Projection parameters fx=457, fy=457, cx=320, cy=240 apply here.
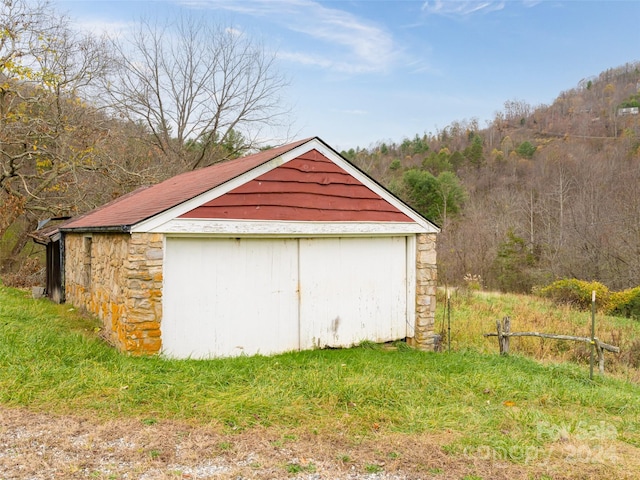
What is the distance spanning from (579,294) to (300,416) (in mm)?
16955

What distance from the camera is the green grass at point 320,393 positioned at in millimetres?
4695

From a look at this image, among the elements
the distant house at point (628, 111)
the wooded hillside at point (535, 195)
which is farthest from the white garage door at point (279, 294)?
the distant house at point (628, 111)

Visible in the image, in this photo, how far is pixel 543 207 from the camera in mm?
31078

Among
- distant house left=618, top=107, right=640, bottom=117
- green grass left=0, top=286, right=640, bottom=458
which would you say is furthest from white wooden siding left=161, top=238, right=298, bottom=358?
distant house left=618, top=107, right=640, bottom=117

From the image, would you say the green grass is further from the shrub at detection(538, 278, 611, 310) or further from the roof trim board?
the shrub at detection(538, 278, 611, 310)

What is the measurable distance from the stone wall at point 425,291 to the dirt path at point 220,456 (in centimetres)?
433

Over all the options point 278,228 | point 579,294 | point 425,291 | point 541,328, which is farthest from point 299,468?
point 579,294

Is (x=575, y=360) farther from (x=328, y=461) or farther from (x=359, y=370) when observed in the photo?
(x=328, y=461)

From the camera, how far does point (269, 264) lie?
7.59 meters

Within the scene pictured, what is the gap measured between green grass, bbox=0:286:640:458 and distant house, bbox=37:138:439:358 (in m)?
0.56

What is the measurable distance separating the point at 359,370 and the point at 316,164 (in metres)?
3.56

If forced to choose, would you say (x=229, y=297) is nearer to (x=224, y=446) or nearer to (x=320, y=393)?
(x=320, y=393)

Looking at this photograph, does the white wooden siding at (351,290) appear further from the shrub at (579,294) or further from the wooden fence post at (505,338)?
the shrub at (579,294)

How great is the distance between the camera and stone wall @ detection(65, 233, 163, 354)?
6426 mm
